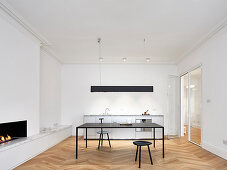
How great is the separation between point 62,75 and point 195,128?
532 cm

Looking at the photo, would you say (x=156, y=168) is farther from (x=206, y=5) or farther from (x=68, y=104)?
(x=68, y=104)

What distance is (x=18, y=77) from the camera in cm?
425

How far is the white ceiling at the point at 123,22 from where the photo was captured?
357 cm

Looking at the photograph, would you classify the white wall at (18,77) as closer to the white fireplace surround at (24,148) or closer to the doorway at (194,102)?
the white fireplace surround at (24,148)

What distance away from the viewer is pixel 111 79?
315 inches

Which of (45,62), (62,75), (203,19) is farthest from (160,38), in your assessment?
(62,75)

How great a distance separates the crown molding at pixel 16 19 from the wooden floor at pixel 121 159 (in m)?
2.93

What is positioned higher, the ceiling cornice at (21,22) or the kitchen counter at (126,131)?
the ceiling cornice at (21,22)

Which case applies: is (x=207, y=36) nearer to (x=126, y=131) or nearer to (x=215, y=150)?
(x=215, y=150)

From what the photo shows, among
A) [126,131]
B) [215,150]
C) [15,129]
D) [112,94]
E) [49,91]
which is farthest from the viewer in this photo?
[112,94]

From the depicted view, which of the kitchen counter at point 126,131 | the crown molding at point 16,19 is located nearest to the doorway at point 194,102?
the kitchen counter at point 126,131

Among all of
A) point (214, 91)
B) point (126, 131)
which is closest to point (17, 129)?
point (126, 131)

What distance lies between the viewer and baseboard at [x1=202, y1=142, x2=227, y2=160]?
4.31 m

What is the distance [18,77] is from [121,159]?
2897 mm
